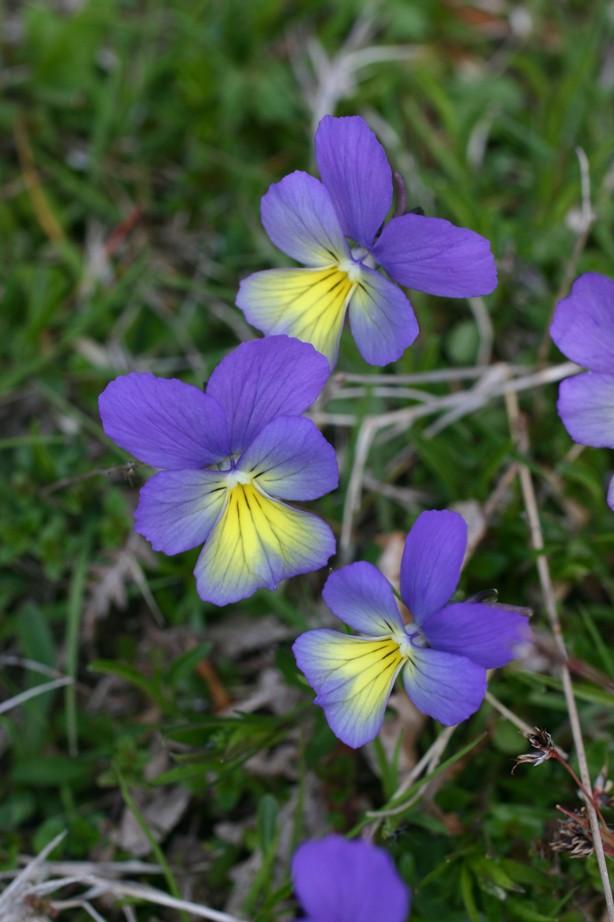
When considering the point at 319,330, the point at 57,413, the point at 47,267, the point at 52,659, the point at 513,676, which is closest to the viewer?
the point at 319,330

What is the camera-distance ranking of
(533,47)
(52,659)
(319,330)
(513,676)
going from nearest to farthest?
(319,330), (513,676), (52,659), (533,47)

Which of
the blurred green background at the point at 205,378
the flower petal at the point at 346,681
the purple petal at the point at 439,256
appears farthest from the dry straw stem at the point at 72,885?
the purple petal at the point at 439,256

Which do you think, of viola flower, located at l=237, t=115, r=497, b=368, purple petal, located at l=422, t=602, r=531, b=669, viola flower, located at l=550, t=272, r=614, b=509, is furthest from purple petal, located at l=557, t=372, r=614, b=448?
purple petal, located at l=422, t=602, r=531, b=669

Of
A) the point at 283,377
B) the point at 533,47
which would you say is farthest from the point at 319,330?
the point at 533,47

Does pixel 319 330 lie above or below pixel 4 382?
above

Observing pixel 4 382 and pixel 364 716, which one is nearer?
pixel 364 716

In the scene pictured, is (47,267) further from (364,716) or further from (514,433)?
(364,716)

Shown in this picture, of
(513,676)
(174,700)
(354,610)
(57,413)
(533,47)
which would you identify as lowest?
(174,700)
